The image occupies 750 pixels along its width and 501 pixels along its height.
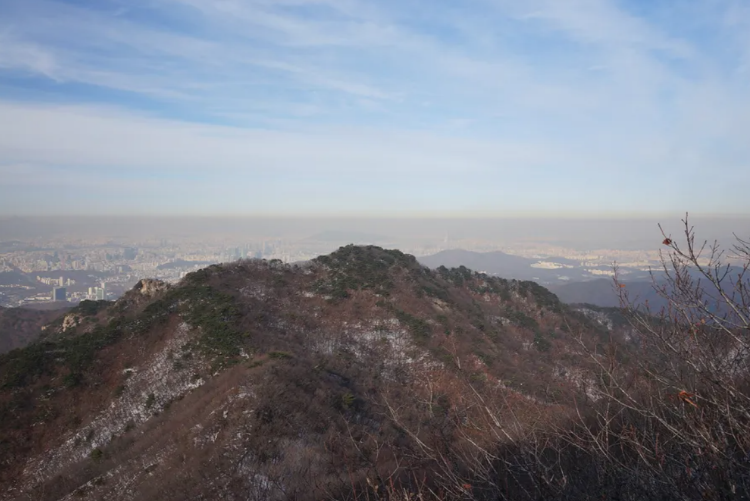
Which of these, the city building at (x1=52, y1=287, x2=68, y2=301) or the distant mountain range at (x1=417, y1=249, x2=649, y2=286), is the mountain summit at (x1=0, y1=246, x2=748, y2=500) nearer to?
the city building at (x1=52, y1=287, x2=68, y2=301)

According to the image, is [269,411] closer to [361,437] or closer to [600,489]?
[361,437]

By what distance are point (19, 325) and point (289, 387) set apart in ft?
114

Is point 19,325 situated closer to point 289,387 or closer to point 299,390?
point 289,387

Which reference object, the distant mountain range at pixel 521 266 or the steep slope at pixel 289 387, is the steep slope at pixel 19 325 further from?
the distant mountain range at pixel 521 266

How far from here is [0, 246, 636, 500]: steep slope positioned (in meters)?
9.48

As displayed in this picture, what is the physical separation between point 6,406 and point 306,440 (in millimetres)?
12075

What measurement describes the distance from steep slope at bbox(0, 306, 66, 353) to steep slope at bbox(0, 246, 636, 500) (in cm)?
1238

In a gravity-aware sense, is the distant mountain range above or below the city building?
above

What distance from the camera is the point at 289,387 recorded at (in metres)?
13.8

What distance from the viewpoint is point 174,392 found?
16.0 metres

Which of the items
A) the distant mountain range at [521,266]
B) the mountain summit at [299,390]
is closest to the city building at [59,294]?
the mountain summit at [299,390]

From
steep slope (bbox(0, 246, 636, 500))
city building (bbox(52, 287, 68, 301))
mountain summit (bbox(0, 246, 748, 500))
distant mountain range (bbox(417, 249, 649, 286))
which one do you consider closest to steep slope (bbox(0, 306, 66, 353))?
mountain summit (bbox(0, 246, 748, 500))

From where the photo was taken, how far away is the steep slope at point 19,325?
106 ft

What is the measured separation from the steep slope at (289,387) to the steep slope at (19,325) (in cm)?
1238
